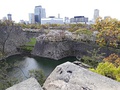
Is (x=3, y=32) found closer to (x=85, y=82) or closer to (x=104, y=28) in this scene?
(x=104, y=28)

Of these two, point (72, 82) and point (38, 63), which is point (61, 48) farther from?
point (72, 82)

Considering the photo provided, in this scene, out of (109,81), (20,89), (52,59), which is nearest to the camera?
(20,89)

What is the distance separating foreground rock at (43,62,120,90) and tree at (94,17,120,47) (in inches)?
527

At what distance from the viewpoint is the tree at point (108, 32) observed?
1541 centimetres

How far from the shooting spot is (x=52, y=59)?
17672mm

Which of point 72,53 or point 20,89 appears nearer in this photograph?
point 20,89

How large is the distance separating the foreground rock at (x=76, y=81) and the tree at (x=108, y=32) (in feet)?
43.9

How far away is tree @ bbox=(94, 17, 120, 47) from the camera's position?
1541 cm

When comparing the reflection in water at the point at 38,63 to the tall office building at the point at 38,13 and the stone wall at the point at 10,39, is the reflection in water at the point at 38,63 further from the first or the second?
the tall office building at the point at 38,13

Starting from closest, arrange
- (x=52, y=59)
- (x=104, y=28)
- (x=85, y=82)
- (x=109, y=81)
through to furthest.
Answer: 1. (x=85, y=82)
2. (x=109, y=81)
3. (x=104, y=28)
4. (x=52, y=59)

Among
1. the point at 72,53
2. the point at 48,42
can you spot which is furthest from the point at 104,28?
the point at 48,42

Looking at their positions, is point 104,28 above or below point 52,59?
above

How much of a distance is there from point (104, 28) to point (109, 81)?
13987 millimetres

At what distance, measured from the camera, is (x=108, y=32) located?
603 inches
